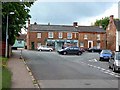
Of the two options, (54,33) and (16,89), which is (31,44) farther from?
(16,89)

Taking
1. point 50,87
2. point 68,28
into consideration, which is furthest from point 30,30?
point 50,87

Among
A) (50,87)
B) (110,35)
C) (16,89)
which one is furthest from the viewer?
(110,35)

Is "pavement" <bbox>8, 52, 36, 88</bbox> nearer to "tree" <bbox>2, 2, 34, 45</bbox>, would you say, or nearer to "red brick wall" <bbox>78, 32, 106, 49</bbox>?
"tree" <bbox>2, 2, 34, 45</bbox>

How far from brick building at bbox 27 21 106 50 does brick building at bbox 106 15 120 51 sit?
3.77m

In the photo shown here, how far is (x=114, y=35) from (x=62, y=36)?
14457 millimetres

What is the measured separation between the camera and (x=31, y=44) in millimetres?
92688

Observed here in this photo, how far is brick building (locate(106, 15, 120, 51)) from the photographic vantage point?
85338 mm

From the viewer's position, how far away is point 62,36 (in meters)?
93.8

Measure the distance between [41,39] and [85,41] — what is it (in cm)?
1220

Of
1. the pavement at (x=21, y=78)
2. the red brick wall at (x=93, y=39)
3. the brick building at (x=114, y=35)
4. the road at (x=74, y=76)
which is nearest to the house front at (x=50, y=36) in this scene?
the red brick wall at (x=93, y=39)

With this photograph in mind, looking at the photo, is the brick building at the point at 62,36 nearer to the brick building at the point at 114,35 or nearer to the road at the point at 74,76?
the brick building at the point at 114,35

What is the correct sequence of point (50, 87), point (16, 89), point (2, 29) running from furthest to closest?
1. point (2, 29)
2. point (50, 87)
3. point (16, 89)

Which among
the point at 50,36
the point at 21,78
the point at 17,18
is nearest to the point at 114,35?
the point at 50,36

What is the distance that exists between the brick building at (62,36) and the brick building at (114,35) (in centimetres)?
377
